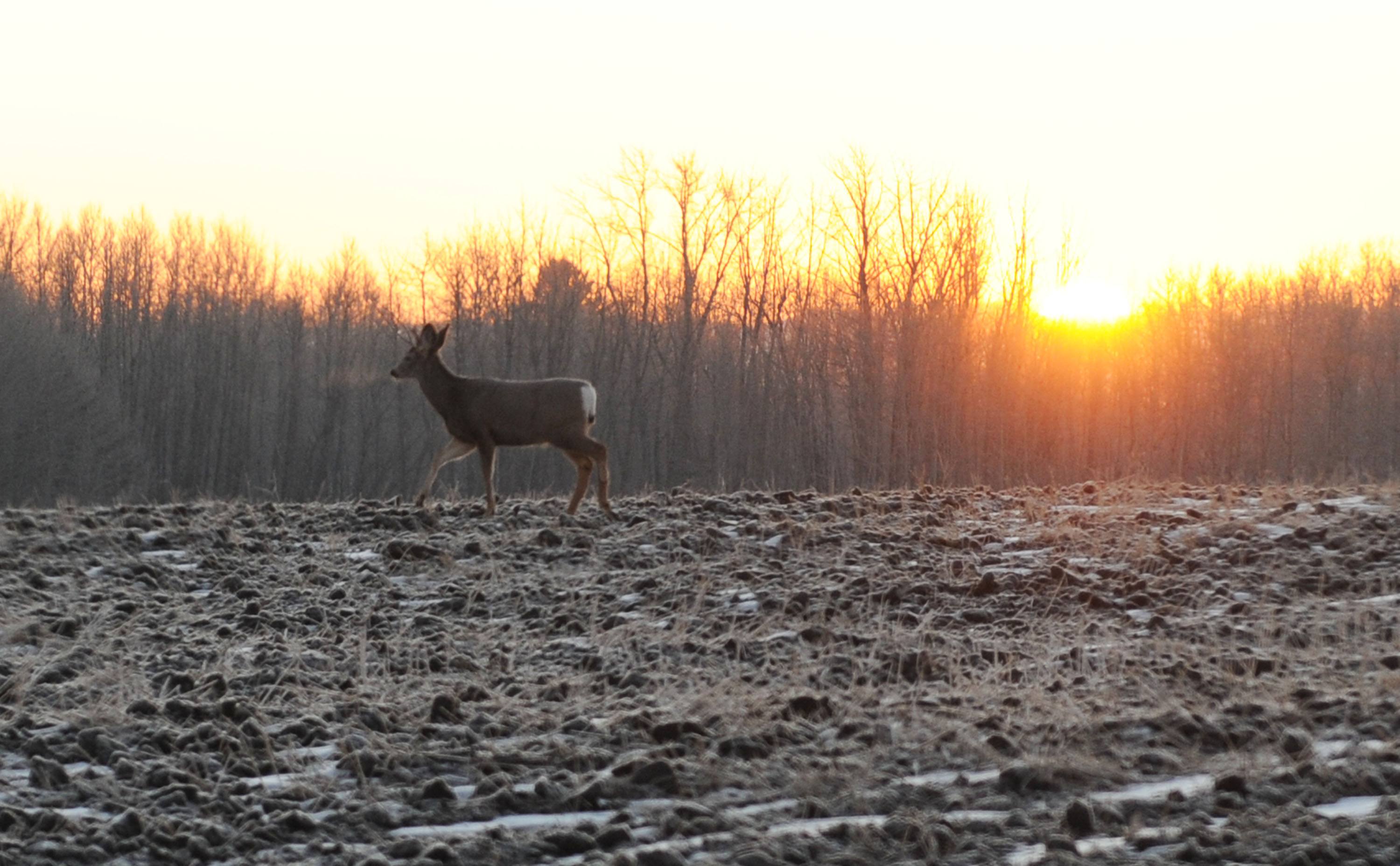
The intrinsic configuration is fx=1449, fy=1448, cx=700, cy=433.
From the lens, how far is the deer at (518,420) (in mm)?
13180

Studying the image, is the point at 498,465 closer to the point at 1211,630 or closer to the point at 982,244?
the point at 982,244

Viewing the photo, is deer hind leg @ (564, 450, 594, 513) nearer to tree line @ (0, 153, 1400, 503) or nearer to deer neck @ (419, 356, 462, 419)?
deer neck @ (419, 356, 462, 419)

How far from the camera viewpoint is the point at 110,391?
53.4 m

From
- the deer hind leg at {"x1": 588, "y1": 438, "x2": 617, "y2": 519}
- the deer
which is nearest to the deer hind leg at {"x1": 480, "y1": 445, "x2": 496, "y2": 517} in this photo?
the deer

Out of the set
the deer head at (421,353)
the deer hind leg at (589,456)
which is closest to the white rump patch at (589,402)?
the deer hind leg at (589,456)

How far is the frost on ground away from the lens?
443 cm

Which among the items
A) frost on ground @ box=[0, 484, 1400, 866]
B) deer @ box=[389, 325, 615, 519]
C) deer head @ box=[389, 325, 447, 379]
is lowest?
frost on ground @ box=[0, 484, 1400, 866]

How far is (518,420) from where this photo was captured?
13359 mm

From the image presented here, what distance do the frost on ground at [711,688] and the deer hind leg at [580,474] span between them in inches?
40.4

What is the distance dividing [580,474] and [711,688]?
684cm

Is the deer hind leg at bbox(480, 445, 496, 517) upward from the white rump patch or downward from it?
downward

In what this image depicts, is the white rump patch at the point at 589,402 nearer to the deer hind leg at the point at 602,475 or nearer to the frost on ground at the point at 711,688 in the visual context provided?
the deer hind leg at the point at 602,475

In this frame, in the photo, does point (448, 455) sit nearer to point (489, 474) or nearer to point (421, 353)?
point (489, 474)

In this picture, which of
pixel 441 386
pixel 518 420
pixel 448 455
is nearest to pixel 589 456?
pixel 518 420
